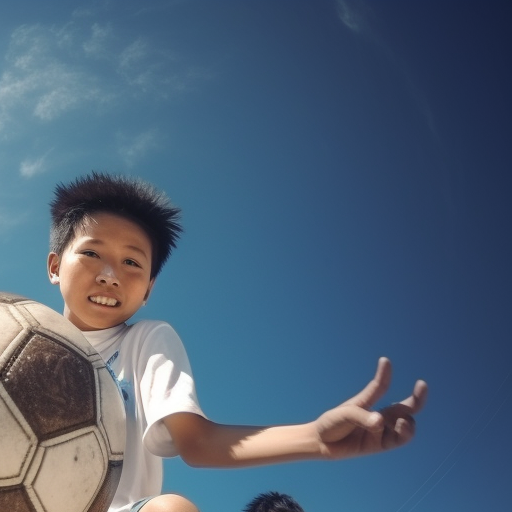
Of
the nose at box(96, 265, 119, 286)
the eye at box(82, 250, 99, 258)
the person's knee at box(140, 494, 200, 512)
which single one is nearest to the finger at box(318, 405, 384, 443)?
the person's knee at box(140, 494, 200, 512)

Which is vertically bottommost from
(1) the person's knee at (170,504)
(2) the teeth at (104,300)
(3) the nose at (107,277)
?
(1) the person's knee at (170,504)

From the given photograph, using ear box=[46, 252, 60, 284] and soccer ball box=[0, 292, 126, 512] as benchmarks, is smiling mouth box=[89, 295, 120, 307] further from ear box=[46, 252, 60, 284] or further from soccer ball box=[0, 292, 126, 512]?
soccer ball box=[0, 292, 126, 512]

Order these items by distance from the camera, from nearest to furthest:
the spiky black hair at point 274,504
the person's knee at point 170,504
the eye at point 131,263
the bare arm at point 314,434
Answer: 1. the bare arm at point 314,434
2. the person's knee at point 170,504
3. the eye at point 131,263
4. the spiky black hair at point 274,504

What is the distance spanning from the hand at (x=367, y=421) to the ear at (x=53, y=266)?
1992mm

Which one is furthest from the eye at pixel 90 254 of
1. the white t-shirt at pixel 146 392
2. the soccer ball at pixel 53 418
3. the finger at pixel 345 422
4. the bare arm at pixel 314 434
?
the finger at pixel 345 422

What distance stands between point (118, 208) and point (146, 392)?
117 cm

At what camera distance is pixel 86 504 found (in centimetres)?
172

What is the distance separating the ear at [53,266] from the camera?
3238mm

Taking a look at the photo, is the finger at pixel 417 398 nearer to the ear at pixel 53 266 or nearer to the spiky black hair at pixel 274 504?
→ the ear at pixel 53 266

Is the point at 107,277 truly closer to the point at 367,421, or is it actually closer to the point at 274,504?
the point at 367,421

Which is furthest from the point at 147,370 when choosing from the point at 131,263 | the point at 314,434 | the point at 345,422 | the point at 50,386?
the point at 345,422

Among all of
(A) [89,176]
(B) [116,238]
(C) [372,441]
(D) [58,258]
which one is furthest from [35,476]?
(A) [89,176]

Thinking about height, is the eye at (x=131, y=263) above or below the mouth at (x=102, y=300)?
above

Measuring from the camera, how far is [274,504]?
5.79 meters
